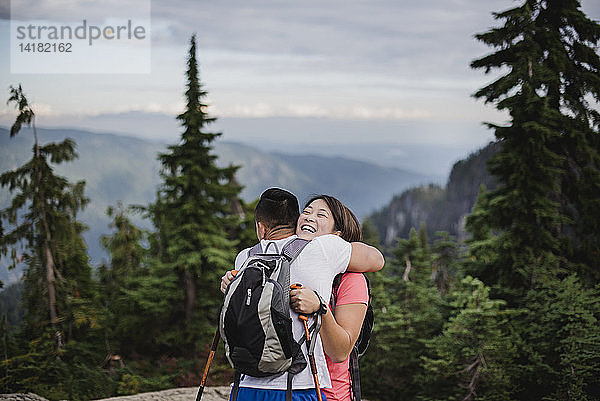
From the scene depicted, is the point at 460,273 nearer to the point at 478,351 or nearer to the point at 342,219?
the point at 478,351

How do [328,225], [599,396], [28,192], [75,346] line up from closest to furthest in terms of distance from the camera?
[328,225] → [599,396] → [28,192] → [75,346]

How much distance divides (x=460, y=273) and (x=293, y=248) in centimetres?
1463

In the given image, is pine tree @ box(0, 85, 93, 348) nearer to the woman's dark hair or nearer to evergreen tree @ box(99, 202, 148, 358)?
evergreen tree @ box(99, 202, 148, 358)

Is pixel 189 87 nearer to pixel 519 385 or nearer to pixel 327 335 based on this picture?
pixel 519 385

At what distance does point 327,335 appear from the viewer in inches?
106

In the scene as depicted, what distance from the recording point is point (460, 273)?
16.2m

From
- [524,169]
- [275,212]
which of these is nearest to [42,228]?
[524,169]

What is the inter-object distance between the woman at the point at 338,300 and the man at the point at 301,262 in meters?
0.07

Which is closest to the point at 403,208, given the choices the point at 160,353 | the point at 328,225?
the point at 160,353

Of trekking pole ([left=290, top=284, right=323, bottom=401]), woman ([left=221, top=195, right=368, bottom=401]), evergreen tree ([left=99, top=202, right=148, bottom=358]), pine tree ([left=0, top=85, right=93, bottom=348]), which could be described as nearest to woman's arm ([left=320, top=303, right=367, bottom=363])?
woman ([left=221, top=195, right=368, bottom=401])

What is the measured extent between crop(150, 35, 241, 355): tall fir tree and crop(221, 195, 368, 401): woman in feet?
52.3

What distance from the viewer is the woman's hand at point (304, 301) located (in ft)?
8.23

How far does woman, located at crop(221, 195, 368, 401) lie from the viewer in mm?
2652

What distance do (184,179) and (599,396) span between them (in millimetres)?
14200
